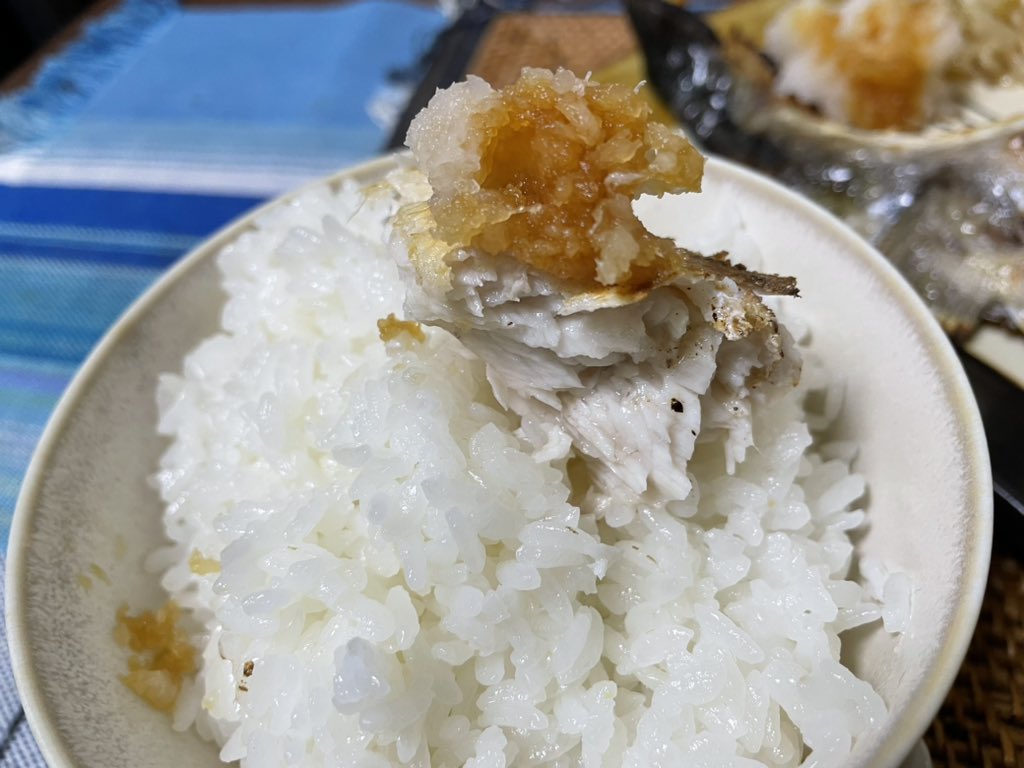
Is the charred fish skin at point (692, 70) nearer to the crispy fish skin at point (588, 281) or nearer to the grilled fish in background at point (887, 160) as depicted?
the grilled fish in background at point (887, 160)

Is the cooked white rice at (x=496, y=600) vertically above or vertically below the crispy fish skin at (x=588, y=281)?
below

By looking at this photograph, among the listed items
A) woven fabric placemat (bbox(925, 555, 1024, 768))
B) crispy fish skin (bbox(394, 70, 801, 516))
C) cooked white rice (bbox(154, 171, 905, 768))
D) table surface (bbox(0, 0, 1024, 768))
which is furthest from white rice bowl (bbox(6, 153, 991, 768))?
table surface (bbox(0, 0, 1024, 768))

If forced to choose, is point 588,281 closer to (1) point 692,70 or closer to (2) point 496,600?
(2) point 496,600

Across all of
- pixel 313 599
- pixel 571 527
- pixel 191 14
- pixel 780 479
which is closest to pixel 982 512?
pixel 780 479

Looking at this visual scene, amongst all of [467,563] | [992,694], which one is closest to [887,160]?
[992,694]

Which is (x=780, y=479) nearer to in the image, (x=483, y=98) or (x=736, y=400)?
(x=736, y=400)

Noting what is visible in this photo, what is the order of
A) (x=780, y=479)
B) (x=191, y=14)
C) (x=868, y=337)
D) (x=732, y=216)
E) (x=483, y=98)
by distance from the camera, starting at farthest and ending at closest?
1. (x=191, y=14)
2. (x=732, y=216)
3. (x=868, y=337)
4. (x=780, y=479)
5. (x=483, y=98)

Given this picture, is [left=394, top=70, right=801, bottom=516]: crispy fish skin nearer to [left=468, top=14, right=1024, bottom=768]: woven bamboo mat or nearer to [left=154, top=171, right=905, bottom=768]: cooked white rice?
[left=154, top=171, right=905, bottom=768]: cooked white rice

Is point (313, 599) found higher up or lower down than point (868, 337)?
lower down

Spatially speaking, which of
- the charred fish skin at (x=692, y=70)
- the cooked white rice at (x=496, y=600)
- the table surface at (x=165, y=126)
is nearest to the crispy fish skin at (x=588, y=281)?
the cooked white rice at (x=496, y=600)
